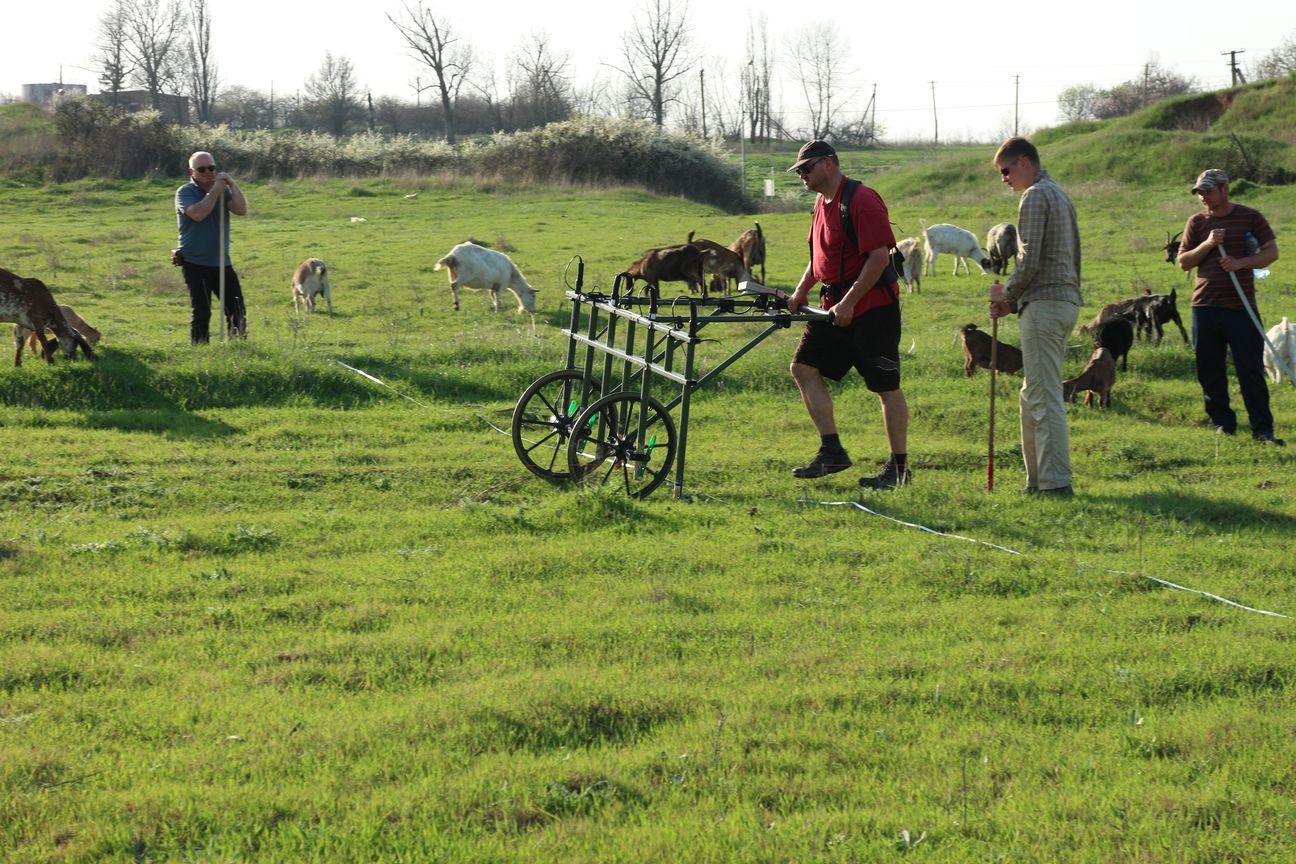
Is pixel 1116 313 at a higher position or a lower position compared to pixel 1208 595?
higher

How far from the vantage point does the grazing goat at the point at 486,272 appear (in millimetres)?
20484

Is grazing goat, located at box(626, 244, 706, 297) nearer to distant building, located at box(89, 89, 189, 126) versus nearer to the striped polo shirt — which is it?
the striped polo shirt

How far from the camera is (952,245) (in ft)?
85.1

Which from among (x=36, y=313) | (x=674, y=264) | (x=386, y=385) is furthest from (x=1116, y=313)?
(x=36, y=313)

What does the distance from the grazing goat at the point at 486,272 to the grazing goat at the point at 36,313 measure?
8.46 meters

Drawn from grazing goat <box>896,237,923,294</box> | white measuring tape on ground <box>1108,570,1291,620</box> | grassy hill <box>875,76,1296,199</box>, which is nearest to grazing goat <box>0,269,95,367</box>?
white measuring tape on ground <box>1108,570,1291,620</box>

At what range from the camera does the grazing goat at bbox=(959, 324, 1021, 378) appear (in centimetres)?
1348

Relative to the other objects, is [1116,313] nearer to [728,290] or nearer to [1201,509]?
[1201,509]

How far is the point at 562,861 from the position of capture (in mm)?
3910

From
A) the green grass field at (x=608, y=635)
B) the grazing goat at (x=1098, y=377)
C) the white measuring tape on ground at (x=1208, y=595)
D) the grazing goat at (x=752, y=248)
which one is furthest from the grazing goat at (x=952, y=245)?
the white measuring tape on ground at (x=1208, y=595)

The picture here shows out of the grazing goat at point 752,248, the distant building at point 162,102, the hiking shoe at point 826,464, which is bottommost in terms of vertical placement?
the hiking shoe at point 826,464

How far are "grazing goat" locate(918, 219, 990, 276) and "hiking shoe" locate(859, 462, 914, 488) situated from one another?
17.4 m

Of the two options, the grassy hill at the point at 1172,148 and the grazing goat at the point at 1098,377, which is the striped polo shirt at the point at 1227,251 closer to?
the grazing goat at the point at 1098,377

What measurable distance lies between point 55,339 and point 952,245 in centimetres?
1787
